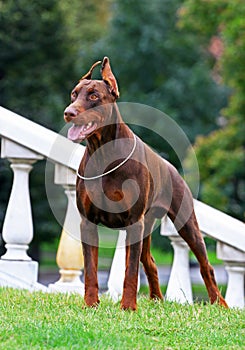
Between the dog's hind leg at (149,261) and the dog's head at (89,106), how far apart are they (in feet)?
3.77

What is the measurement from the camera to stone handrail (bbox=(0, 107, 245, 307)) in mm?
6844

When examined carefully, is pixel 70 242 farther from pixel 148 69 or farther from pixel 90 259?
pixel 148 69

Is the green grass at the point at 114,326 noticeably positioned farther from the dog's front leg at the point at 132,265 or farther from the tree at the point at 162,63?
the tree at the point at 162,63

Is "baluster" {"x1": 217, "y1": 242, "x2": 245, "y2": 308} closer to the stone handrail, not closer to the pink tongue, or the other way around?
the stone handrail

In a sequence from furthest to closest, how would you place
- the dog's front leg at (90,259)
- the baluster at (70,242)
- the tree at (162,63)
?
the tree at (162,63), the baluster at (70,242), the dog's front leg at (90,259)

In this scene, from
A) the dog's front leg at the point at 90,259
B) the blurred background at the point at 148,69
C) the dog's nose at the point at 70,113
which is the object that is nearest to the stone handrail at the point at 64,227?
the dog's front leg at the point at 90,259

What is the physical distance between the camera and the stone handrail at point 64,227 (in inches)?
269

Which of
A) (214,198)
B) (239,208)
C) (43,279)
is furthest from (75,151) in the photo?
(43,279)

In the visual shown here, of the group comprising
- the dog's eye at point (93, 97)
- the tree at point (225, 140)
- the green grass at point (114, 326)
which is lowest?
the green grass at point (114, 326)

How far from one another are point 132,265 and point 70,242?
1.83 metres

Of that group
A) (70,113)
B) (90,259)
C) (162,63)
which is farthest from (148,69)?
(70,113)

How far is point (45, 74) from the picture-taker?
72.1 feet

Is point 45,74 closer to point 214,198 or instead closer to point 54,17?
point 54,17

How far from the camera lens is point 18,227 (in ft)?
22.4
